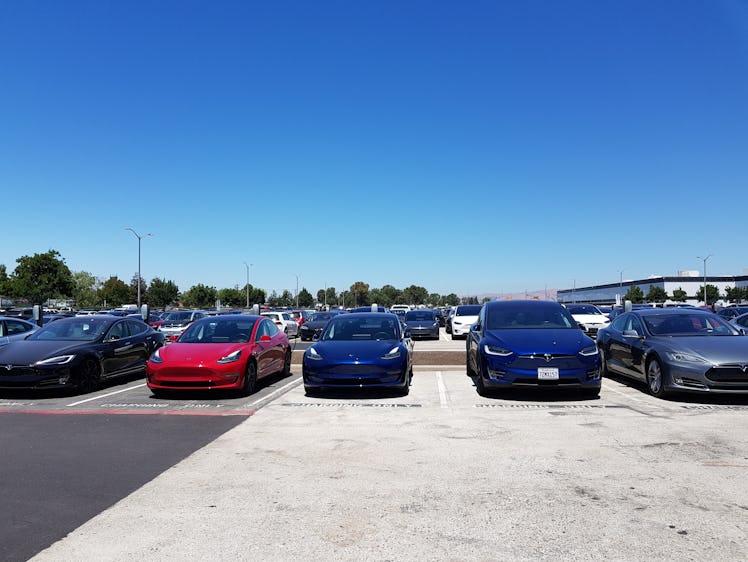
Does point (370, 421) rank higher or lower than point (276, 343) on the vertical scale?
lower

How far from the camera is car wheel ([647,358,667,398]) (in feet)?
30.8

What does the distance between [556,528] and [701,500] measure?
4.71 feet

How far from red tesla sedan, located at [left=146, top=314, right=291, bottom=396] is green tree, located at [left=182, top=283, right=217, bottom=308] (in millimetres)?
97377

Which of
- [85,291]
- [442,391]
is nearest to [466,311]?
[442,391]

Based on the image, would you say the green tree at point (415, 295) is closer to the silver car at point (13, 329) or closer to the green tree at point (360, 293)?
the green tree at point (360, 293)

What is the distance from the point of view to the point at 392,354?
9883 mm

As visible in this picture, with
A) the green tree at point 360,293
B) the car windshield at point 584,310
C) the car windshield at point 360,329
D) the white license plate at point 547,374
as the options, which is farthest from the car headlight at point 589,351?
the green tree at point 360,293

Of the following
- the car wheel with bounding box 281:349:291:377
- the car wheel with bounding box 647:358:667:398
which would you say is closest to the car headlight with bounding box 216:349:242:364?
the car wheel with bounding box 281:349:291:377

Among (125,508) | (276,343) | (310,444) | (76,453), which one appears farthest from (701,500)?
(276,343)

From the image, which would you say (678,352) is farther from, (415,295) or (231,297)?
(415,295)

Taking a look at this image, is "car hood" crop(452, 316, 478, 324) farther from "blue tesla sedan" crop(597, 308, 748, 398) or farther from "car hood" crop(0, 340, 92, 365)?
"car hood" crop(0, 340, 92, 365)

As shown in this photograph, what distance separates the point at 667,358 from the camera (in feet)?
30.6

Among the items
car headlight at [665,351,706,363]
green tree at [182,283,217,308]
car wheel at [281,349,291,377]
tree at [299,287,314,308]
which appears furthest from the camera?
tree at [299,287,314,308]

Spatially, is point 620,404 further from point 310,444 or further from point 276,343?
point 276,343
